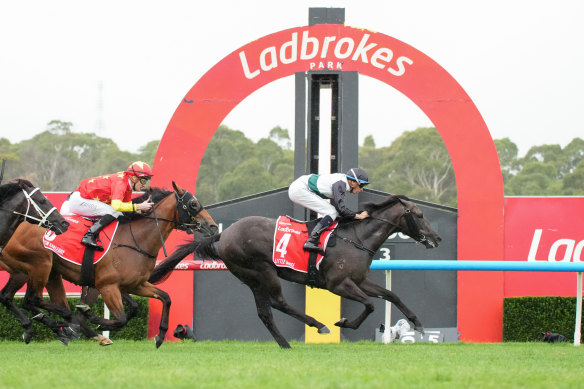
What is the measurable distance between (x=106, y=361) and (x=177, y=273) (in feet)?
14.1

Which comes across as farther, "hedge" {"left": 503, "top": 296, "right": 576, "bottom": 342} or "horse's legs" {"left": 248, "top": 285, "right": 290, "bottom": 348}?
"hedge" {"left": 503, "top": 296, "right": 576, "bottom": 342}

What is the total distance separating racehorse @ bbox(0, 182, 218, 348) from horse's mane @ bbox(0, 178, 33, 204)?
24.2 inches

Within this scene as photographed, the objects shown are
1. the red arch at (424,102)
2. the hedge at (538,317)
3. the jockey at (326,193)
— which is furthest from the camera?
the red arch at (424,102)

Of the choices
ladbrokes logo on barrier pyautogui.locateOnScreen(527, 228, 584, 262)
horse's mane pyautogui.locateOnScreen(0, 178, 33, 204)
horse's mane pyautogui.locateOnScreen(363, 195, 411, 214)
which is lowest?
ladbrokes logo on barrier pyautogui.locateOnScreen(527, 228, 584, 262)

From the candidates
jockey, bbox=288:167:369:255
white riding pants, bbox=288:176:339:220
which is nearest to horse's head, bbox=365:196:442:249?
jockey, bbox=288:167:369:255

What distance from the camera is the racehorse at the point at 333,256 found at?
718 cm

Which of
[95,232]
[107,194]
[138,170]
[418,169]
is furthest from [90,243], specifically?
[418,169]

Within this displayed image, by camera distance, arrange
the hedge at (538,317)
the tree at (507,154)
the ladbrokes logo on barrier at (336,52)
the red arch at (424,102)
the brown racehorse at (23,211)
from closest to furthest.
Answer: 1. the brown racehorse at (23,211)
2. the hedge at (538,317)
3. the red arch at (424,102)
4. the ladbrokes logo on barrier at (336,52)
5. the tree at (507,154)

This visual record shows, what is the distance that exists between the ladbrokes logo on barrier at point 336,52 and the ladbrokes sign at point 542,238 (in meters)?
2.28

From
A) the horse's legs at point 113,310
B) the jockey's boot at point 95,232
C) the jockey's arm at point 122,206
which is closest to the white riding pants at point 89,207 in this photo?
the jockey's boot at point 95,232

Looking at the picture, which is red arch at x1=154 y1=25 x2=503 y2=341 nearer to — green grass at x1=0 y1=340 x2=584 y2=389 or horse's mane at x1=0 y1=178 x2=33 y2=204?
green grass at x1=0 y1=340 x2=584 y2=389

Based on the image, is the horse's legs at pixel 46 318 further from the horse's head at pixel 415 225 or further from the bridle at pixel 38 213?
the horse's head at pixel 415 225

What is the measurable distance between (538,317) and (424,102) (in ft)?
9.53

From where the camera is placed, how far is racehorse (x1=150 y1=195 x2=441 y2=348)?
23.6ft
